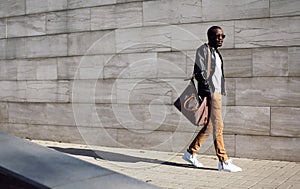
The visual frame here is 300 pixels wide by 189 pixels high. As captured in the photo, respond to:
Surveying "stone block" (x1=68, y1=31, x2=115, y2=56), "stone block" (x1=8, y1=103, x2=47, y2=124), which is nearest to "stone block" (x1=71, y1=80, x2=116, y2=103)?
"stone block" (x1=68, y1=31, x2=115, y2=56)

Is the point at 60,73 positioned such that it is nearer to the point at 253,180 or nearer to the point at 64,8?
the point at 64,8

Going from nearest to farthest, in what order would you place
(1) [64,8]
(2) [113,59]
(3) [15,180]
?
1. (3) [15,180]
2. (2) [113,59]
3. (1) [64,8]

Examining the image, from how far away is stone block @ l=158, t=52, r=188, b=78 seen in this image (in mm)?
8914

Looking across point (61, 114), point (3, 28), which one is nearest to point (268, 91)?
point (61, 114)

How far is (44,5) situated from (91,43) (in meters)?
1.66

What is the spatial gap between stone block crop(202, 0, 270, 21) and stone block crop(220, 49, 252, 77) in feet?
2.01

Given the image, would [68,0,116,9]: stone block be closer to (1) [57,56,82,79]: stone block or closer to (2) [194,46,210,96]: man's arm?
(1) [57,56,82,79]: stone block

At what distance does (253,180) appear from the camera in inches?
265

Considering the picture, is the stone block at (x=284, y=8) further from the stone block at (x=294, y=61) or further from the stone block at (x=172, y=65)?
the stone block at (x=172, y=65)

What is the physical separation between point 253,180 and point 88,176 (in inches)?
141

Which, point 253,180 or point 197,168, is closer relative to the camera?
point 253,180

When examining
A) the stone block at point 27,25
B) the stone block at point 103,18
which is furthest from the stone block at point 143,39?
the stone block at point 27,25

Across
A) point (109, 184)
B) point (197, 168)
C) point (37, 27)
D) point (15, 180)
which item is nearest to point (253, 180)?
point (197, 168)

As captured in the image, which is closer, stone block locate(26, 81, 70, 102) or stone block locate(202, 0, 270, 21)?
stone block locate(202, 0, 270, 21)
